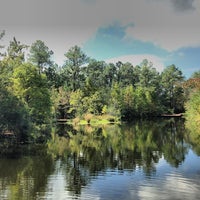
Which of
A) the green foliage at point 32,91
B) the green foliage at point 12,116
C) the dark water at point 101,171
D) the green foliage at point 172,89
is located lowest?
the dark water at point 101,171

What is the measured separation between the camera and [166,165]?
2614 cm

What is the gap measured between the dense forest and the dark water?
5.52 metres

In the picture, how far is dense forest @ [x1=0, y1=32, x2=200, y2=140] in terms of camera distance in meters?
40.4

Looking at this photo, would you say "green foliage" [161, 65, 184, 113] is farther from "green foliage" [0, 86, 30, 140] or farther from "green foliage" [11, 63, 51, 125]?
"green foliage" [0, 86, 30, 140]

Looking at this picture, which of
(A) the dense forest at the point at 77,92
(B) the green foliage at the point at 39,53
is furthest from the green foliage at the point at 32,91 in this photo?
(B) the green foliage at the point at 39,53

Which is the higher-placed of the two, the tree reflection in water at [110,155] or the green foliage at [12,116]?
the green foliage at [12,116]

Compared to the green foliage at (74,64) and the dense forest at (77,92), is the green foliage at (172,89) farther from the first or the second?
the green foliage at (74,64)

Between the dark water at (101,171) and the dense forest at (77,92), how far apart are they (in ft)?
18.1

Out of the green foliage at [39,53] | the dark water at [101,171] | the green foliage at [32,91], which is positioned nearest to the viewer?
the dark water at [101,171]

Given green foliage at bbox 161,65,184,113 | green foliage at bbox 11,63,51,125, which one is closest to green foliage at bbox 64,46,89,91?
green foliage at bbox 161,65,184,113

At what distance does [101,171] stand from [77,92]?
2517 inches

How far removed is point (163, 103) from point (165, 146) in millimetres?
79802

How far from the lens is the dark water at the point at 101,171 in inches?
718

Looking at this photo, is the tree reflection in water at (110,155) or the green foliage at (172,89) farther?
the green foliage at (172,89)
